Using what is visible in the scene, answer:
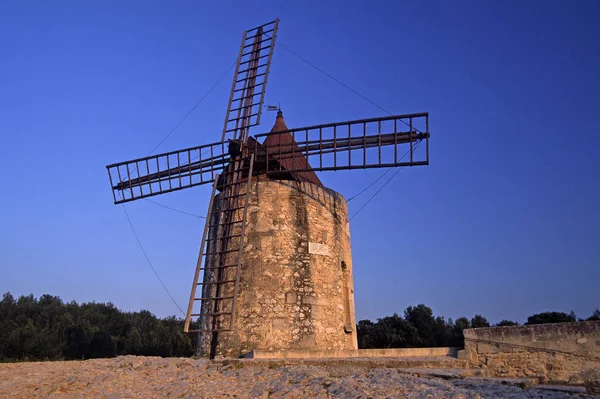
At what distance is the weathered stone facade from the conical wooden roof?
60cm

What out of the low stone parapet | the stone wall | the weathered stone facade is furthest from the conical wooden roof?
the stone wall

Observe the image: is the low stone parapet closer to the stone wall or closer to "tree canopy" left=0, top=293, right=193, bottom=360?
the stone wall

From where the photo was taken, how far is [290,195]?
11062 mm

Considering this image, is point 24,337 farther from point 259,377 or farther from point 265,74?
point 259,377

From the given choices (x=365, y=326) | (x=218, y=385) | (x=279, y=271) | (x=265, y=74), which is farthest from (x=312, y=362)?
(x=365, y=326)

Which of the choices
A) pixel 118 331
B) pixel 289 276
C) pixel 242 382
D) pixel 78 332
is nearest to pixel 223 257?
pixel 289 276

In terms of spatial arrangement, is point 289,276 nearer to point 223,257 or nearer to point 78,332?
point 223,257

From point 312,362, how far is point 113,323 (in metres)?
25.9

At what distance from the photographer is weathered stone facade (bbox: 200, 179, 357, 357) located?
10.2m

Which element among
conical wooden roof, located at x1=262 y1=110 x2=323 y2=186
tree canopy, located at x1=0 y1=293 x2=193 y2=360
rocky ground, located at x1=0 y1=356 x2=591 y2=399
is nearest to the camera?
rocky ground, located at x1=0 y1=356 x2=591 y2=399

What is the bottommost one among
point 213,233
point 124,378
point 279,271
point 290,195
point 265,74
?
point 124,378

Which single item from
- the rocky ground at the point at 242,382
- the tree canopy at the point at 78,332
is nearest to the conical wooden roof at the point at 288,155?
the rocky ground at the point at 242,382

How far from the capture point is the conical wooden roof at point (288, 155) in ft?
37.4

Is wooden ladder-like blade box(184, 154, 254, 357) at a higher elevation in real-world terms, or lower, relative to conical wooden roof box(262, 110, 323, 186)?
lower
